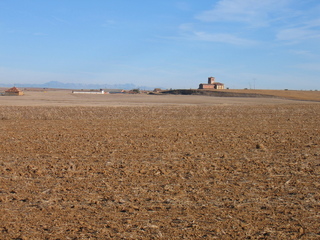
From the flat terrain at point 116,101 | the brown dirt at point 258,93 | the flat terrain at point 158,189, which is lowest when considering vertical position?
the flat terrain at point 158,189

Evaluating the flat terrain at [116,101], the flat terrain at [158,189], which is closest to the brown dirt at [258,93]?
the flat terrain at [116,101]

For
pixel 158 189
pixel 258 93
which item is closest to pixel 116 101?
pixel 258 93

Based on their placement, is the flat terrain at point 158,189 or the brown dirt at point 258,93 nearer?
the flat terrain at point 158,189

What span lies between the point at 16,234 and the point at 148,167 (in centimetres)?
492

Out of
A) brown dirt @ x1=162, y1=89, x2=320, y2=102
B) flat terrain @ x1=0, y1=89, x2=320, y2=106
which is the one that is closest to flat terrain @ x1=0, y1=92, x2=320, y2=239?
flat terrain @ x1=0, y1=89, x2=320, y2=106

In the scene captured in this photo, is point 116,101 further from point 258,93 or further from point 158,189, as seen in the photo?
point 158,189

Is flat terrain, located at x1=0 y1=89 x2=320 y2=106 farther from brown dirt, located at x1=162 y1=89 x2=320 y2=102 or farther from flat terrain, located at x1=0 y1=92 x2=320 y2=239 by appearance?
flat terrain, located at x1=0 y1=92 x2=320 y2=239

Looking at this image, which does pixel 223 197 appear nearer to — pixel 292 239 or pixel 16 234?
pixel 292 239

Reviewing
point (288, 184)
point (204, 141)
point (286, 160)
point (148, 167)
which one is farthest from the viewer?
point (204, 141)

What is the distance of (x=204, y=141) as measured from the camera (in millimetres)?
15398

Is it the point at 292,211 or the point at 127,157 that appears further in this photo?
the point at 127,157

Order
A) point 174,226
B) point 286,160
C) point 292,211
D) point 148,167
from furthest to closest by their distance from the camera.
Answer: point 286,160, point 148,167, point 292,211, point 174,226

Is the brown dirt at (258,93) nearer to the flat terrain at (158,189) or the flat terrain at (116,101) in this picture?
the flat terrain at (116,101)

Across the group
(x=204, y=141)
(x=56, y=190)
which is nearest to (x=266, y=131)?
(x=204, y=141)
